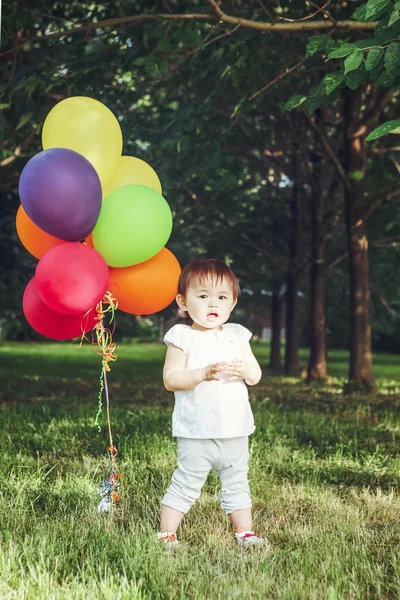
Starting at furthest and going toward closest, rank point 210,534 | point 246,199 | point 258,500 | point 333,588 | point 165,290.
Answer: point 246,199, point 258,500, point 165,290, point 210,534, point 333,588

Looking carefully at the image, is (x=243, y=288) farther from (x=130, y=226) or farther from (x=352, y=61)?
(x=130, y=226)

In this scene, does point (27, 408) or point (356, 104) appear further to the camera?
point (356, 104)

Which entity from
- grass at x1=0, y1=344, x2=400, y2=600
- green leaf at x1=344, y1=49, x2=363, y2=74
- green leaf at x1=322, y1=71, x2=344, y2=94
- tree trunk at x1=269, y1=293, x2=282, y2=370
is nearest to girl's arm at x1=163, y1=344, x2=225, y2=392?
A: grass at x1=0, y1=344, x2=400, y2=600

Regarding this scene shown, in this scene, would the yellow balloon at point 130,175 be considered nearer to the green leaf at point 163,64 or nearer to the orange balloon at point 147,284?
the orange balloon at point 147,284

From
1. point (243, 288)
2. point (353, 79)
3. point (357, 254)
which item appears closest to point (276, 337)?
point (243, 288)

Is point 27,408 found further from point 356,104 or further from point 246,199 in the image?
point 246,199

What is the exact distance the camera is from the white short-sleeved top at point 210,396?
10.4ft

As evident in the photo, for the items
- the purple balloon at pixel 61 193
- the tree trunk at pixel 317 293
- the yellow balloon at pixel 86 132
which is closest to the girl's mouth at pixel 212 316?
the purple balloon at pixel 61 193

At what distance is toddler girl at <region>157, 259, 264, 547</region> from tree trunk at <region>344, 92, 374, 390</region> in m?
6.55

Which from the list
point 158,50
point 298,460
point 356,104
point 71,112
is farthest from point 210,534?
point 356,104

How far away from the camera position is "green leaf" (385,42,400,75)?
11.7ft

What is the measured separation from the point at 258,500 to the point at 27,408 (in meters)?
4.13

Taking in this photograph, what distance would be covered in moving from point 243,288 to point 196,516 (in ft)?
38.0

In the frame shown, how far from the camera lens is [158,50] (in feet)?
18.9
